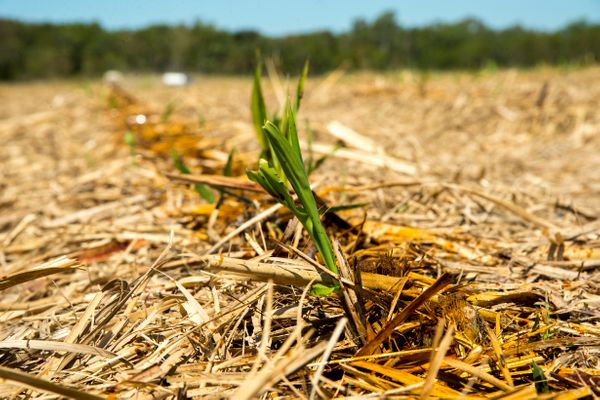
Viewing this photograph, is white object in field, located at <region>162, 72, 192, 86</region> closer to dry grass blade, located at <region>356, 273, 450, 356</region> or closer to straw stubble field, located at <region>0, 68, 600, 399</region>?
straw stubble field, located at <region>0, 68, 600, 399</region>

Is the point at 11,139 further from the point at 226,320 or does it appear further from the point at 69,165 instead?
the point at 226,320

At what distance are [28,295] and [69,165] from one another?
2.38 metres

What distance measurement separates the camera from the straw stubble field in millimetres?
867

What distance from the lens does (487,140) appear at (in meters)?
→ 4.10

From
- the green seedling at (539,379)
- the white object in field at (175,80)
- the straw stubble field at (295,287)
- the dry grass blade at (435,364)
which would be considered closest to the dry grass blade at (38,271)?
the straw stubble field at (295,287)

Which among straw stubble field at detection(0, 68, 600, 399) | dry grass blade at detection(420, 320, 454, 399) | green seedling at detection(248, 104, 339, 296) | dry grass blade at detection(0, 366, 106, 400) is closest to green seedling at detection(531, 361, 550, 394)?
straw stubble field at detection(0, 68, 600, 399)

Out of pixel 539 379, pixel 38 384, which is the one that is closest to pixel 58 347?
pixel 38 384

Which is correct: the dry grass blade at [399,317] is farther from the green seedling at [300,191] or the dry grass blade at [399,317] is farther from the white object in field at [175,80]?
the white object in field at [175,80]

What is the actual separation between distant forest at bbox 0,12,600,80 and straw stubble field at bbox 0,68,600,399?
41.0 meters

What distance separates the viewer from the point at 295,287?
108cm

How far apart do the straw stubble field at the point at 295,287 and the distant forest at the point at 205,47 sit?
135 feet

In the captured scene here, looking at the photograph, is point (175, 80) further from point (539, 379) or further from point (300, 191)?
point (539, 379)

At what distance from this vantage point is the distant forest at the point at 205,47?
43406 millimetres

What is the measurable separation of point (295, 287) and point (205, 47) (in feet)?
167
